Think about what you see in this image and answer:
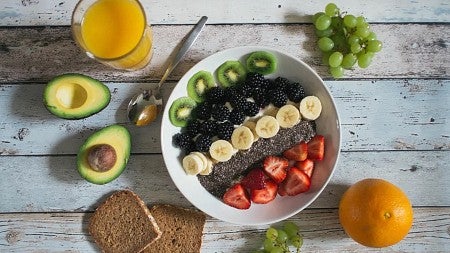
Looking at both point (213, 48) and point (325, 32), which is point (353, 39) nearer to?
point (325, 32)

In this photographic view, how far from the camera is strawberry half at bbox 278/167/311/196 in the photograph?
4.94ft

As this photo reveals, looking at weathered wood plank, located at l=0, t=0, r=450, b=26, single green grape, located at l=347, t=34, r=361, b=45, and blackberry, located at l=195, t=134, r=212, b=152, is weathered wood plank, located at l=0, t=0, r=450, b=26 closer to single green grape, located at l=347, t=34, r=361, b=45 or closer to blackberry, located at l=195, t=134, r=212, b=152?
single green grape, located at l=347, t=34, r=361, b=45

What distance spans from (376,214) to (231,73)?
54cm

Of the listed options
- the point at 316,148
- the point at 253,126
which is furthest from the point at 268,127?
the point at 316,148

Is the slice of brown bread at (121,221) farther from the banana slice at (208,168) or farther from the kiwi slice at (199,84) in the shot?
the kiwi slice at (199,84)

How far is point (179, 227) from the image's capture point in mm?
1581

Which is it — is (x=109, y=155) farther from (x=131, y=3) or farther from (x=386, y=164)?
(x=386, y=164)

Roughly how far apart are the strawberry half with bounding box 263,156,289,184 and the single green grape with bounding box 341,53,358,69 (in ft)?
1.04

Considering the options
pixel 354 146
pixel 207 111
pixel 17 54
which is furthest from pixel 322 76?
pixel 17 54

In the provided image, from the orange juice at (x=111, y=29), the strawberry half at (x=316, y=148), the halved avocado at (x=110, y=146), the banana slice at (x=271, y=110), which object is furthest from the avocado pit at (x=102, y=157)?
the strawberry half at (x=316, y=148)

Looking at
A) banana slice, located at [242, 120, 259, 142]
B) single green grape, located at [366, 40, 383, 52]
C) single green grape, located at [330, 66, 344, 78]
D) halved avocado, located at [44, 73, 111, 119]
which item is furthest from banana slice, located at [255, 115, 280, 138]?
halved avocado, located at [44, 73, 111, 119]

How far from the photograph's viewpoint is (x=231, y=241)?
1.60 metres

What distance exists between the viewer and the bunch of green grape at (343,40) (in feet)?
4.93

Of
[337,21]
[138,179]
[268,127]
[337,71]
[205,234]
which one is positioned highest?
[337,21]
